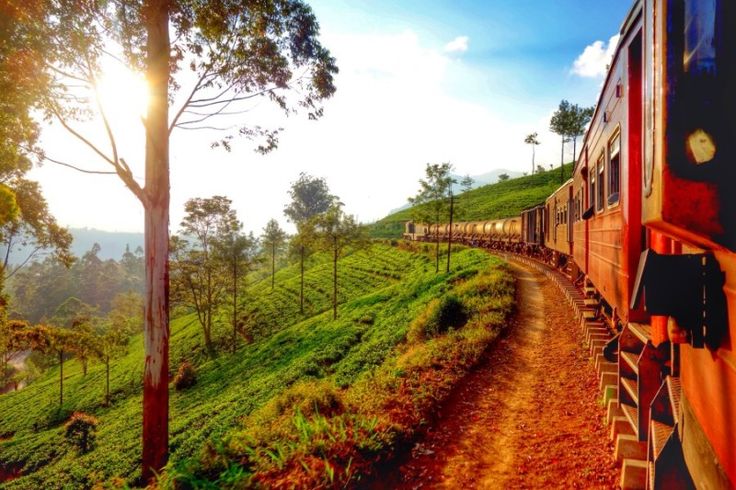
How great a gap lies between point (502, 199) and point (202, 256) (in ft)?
195

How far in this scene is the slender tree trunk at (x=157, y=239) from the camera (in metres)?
7.43

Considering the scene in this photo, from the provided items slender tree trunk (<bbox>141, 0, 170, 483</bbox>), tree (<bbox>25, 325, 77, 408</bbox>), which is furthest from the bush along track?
tree (<bbox>25, 325, 77, 408</bbox>)

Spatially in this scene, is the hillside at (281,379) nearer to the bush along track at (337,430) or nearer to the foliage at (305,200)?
the bush along track at (337,430)

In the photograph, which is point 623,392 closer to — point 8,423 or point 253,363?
point 253,363

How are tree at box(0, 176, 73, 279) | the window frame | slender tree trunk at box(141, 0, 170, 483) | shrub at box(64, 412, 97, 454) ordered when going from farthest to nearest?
1. shrub at box(64, 412, 97, 454)
2. tree at box(0, 176, 73, 279)
3. slender tree trunk at box(141, 0, 170, 483)
4. the window frame

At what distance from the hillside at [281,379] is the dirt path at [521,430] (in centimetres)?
50

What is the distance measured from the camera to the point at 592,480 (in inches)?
170

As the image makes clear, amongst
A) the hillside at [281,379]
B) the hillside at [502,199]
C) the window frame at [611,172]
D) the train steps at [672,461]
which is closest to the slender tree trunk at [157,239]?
the hillside at [281,379]

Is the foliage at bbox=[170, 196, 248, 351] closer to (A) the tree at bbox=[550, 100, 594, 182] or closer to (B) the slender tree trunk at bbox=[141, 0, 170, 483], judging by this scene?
(B) the slender tree trunk at bbox=[141, 0, 170, 483]

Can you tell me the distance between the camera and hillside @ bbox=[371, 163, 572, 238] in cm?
6469

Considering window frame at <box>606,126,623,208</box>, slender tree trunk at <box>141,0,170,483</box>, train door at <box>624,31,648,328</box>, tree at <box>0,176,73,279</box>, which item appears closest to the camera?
train door at <box>624,31,648,328</box>

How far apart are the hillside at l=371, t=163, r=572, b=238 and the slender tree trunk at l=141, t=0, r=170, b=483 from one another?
53548mm

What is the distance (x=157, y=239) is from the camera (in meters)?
7.80

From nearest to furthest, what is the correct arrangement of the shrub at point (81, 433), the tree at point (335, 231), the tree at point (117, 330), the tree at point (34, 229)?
the tree at point (34, 229) < the shrub at point (81, 433) < the tree at point (335, 231) < the tree at point (117, 330)
